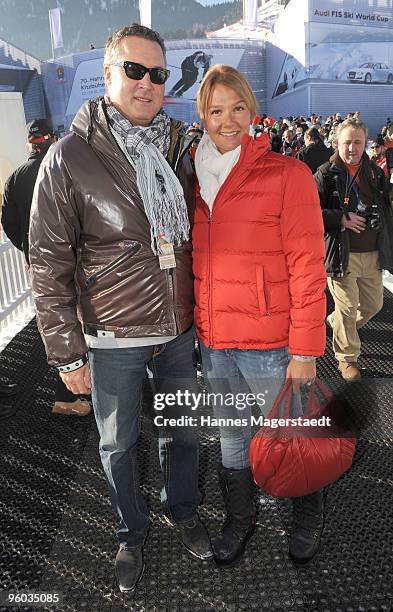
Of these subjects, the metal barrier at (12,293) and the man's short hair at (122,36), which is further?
the metal barrier at (12,293)

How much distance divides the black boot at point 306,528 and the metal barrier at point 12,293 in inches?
132

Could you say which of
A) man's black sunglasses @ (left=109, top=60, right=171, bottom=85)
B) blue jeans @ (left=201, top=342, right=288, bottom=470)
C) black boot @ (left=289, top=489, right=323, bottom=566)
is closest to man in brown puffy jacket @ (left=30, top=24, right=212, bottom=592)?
man's black sunglasses @ (left=109, top=60, right=171, bottom=85)

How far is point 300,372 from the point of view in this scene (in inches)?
71.7

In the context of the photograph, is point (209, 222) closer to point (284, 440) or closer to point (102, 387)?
point (102, 387)

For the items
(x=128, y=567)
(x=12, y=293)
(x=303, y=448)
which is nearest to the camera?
(x=303, y=448)

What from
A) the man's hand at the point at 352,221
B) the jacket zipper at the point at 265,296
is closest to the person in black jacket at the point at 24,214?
the jacket zipper at the point at 265,296

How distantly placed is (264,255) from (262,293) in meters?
0.14

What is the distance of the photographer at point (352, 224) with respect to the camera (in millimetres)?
3344

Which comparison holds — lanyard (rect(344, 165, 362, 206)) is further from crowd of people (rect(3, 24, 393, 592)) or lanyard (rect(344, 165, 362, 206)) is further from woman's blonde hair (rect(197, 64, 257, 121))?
woman's blonde hair (rect(197, 64, 257, 121))

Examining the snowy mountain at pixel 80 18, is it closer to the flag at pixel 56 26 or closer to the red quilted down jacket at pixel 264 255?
the flag at pixel 56 26

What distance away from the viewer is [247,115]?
180cm

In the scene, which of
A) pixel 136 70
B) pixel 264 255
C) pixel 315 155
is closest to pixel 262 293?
pixel 264 255

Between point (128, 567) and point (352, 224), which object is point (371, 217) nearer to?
point (352, 224)

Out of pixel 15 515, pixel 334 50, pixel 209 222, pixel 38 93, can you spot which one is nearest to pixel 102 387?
pixel 209 222
